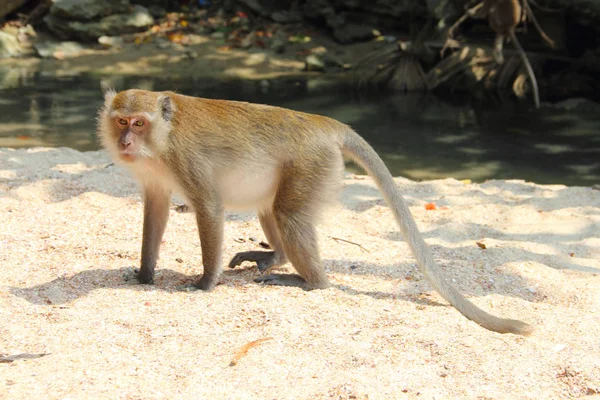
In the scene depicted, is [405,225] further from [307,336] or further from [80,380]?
[80,380]

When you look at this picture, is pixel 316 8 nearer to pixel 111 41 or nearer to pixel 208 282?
pixel 111 41

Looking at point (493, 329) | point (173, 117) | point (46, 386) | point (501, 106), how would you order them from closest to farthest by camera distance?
point (46, 386), point (493, 329), point (173, 117), point (501, 106)

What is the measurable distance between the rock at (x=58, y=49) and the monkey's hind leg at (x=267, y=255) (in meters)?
12.2

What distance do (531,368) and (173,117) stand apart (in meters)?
2.35

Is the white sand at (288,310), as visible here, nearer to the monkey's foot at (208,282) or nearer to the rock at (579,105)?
the monkey's foot at (208,282)

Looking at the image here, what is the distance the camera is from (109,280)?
4.70 metres

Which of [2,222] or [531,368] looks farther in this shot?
[2,222]

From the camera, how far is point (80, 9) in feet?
55.2

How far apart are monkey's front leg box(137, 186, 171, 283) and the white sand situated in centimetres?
15

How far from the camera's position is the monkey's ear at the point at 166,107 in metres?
4.40

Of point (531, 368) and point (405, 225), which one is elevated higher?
point (405, 225)

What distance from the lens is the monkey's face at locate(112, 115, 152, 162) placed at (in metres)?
4.28

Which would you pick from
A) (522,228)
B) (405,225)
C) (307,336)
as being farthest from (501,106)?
(307,336)

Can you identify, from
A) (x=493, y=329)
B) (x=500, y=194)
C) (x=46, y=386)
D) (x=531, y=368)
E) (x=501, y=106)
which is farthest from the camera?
(x=501, y=106)
